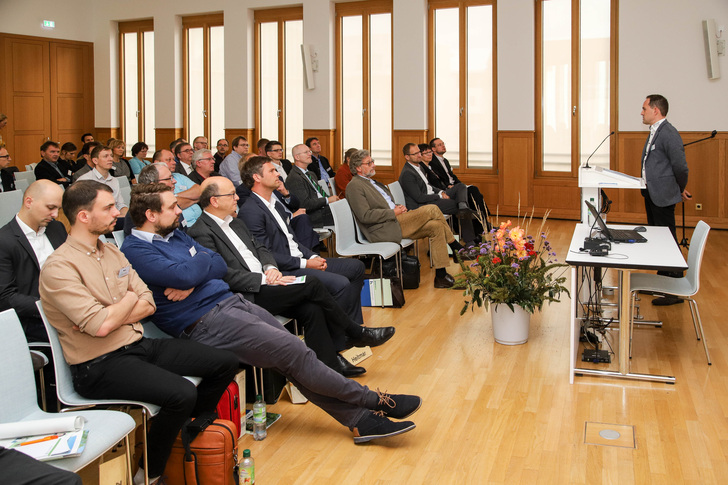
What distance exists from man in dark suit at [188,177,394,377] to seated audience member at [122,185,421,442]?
50 cm

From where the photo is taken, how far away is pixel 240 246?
4086 mm

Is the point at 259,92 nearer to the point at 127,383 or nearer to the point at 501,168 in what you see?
the point at 501,168

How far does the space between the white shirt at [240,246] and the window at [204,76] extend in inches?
351

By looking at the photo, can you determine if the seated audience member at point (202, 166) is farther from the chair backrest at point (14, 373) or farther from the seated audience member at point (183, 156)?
the chair backrest at point (14, 373)

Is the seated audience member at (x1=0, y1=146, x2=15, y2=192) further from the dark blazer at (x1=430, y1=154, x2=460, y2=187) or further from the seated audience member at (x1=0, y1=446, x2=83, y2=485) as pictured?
the seated audience member at (x1=0, y1=446, x2=83, y2=485)

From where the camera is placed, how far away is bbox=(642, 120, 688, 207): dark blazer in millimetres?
5670

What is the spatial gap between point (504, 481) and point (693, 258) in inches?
87.7

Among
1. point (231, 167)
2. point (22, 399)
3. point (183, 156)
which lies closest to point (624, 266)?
point (22, 399)

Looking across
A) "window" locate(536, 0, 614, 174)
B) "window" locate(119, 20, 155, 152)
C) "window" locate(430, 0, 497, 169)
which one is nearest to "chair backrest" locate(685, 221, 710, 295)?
"window" locate(536, 0, 614, 174)

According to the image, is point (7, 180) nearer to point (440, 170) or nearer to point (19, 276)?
point (19, 276)

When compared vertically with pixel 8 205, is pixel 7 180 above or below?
above

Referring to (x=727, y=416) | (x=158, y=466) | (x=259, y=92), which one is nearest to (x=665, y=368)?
(x=727, y=416)

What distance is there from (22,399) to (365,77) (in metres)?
9.43

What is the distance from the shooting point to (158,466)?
111 inches
